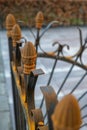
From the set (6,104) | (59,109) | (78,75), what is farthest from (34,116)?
(78,75)

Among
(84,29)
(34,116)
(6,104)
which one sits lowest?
(84,29)

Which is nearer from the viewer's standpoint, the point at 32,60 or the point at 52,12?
the point at 32,60

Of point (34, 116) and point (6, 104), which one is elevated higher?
point (34, 116)

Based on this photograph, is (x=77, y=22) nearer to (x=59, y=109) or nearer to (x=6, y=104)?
(x=6, y=104)

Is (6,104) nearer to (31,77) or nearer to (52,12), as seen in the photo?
(31,77)

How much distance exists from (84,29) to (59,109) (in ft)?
20.8

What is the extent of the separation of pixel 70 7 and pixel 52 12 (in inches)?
17.7

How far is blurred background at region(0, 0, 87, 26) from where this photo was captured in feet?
22.0

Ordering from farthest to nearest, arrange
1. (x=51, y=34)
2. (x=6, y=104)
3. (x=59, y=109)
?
(x=51, y=34)
(x=6, y=104)
(x=59, y=109)

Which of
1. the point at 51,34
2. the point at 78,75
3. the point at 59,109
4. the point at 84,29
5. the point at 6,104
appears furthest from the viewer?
the point at 84,29

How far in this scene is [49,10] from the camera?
6.98m

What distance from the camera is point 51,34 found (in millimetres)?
6301

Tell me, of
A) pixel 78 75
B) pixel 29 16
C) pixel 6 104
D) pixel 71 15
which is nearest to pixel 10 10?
pixel 29 16

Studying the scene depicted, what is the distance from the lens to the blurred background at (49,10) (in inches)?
264
